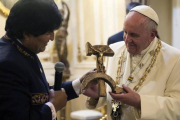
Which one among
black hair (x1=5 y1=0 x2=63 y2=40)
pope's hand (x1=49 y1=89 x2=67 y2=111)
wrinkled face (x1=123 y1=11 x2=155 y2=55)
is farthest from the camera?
wrinkled face (x1=123 y1=11 x2=155 y2=55)

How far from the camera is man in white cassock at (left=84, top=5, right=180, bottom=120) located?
2031 mm

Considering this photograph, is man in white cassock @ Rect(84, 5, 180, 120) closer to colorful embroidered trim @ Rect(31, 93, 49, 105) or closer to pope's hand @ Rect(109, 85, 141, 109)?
pope's hand @ Rect(109, 85, 141, 109)

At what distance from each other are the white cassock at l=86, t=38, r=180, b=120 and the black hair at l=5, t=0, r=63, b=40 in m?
0.86

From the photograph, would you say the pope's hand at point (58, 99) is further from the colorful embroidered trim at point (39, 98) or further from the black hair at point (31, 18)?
the black hair at point (31, 18)

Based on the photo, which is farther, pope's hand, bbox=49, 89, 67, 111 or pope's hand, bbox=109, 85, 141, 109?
pope's hand, bbox=109, 85, 141, 109

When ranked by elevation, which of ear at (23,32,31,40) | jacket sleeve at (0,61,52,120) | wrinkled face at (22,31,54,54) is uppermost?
ear at (23,32,31,40)

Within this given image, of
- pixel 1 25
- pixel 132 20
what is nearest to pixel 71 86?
pixel 132 20

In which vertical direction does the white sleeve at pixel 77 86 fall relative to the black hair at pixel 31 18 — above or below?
below

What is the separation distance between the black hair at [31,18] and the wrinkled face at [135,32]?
737 millimetres

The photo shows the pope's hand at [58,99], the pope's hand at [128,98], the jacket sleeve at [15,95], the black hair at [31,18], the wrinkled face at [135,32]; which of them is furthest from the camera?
the wrinkled face at [135,32]

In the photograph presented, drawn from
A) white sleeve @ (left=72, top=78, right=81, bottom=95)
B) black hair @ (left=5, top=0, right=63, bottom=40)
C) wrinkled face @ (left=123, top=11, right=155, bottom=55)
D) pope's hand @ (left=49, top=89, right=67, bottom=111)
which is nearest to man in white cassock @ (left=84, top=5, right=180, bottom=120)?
wrinkled face @ (left=123, top=11, right=155, bottom=55)

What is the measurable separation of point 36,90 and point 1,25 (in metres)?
3.08

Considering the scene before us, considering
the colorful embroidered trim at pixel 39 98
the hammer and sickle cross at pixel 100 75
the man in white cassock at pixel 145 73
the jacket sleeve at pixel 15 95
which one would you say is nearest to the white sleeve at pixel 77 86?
the man in white cassock at pixel 145 73

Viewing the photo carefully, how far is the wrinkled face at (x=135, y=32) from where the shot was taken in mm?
2164
